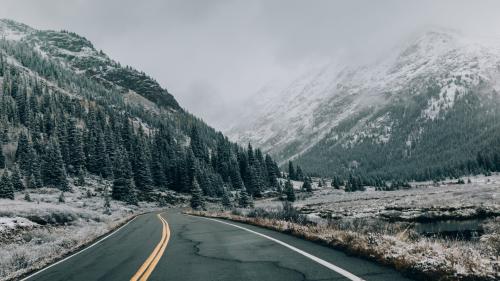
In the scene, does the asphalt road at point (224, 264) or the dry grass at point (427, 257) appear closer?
the dry grass at point (427, 257)

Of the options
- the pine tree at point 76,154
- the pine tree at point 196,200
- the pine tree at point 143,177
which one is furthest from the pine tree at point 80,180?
the pine tree at point 196,200

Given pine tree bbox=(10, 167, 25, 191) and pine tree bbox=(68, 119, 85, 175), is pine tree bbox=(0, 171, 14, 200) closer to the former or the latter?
pine tree bbox=(10, 167, 25, 191)

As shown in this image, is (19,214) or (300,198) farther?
(300,198)

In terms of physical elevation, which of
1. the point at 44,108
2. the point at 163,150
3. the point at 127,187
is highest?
the point at 44,108

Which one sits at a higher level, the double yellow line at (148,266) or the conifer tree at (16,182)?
the conifer tree at (16,182)

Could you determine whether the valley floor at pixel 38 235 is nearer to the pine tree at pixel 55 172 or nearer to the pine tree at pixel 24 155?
the pine tree at pixel 55 172

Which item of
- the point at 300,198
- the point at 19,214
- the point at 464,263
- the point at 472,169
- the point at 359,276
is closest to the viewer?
the point at 464,263

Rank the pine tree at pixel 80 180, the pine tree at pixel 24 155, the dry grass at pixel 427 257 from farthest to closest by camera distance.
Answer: the pine tree at pixel 24 155
the pine tree at pixel 80 180
the dry grass at pixel 427 257

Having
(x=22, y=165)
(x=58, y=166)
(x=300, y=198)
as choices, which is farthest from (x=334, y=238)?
(x=22, y=165)

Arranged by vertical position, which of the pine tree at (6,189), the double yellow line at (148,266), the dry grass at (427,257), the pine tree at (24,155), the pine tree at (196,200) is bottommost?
the double yellow line at (148,266)

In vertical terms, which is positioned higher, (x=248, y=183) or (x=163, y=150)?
(x=163, y=150)

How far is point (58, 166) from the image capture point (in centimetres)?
8819

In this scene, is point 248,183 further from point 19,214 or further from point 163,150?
point 19,214

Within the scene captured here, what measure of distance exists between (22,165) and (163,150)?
44041 mm
